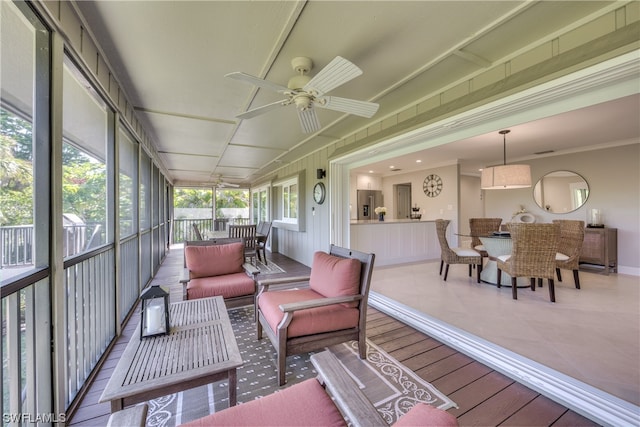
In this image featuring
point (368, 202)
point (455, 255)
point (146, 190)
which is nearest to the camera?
point (455, 255)

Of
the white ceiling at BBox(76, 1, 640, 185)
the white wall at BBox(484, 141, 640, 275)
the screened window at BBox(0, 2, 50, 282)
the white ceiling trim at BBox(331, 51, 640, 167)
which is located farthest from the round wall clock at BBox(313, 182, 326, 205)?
the white wall at BBox(484, 141, 640, 275)

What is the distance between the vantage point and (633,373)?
184cm

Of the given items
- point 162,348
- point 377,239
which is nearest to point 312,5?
point 162,348

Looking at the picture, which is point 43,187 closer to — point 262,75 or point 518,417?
point 262,75

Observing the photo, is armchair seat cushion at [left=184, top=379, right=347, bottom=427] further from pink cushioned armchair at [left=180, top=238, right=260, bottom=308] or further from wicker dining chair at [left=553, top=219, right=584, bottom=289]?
wicker dining chair at [left=553, top=219, right=584, bottom=289]

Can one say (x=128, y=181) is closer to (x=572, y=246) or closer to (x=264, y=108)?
(x=264, y=108)

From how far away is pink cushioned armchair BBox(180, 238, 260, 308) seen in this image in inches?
107

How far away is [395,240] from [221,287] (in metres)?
3.94

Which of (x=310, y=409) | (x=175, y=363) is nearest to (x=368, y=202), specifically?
(x=175, y=363)

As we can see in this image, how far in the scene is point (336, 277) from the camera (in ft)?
7.29

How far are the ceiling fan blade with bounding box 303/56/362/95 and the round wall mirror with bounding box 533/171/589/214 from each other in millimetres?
6210

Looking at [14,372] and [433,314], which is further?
[433,314]

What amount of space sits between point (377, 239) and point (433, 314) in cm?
257

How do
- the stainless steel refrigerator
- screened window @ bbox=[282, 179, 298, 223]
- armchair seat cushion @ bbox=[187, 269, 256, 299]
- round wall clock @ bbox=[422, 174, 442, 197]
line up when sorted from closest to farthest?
armchair seat cushion @ bbox=[187, 269, 256, 299] → screened window @ bbox=[282, 179, 298, 223] → round wall clock @ bbox=[422, 174, 442, 197] → the stainless steel refrigerator
